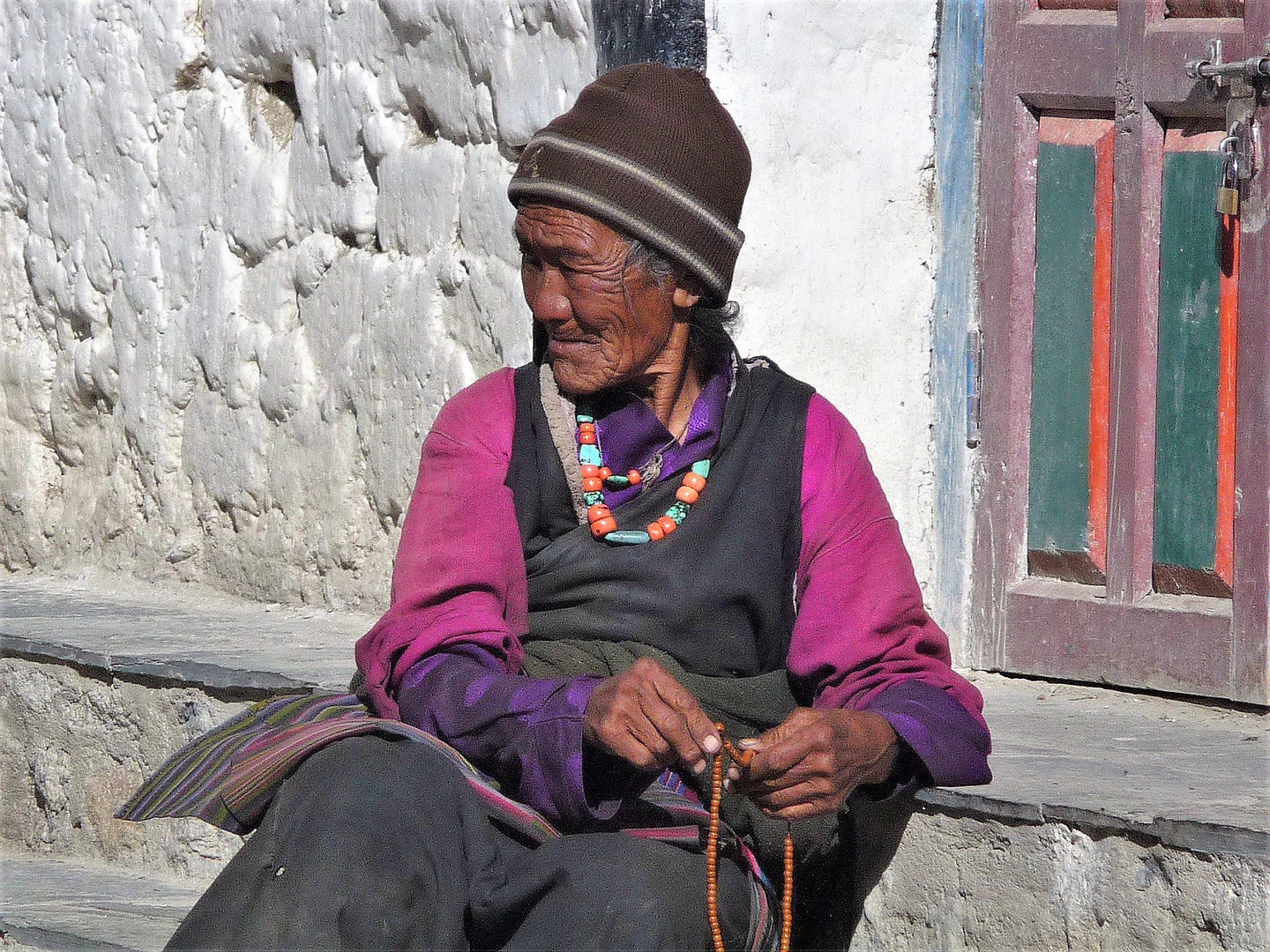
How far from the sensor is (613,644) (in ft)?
7.67

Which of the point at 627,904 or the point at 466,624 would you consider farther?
the point at 466,624

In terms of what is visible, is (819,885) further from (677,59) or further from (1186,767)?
(677,59)

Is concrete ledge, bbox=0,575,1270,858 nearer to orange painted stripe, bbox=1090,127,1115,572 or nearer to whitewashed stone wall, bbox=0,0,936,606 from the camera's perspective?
whitewashed stone wall, bbox=0,0,936,606

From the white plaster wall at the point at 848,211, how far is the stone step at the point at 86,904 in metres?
1.56

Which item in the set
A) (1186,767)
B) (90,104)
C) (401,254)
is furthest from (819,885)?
(90,104)

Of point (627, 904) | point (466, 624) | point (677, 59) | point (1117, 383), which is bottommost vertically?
point (627, 904)

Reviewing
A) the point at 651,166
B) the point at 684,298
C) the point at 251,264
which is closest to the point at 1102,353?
the point at 684,298

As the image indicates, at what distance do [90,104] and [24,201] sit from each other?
16.8 inches

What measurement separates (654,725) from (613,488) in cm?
52

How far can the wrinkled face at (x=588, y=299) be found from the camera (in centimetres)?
231

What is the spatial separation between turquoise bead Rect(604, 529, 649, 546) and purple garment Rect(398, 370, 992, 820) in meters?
0.04

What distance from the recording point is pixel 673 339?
96.9 inches

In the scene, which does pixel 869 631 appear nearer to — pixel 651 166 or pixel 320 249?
pixel 651 166

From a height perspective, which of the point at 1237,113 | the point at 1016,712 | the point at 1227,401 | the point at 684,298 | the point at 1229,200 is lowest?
the point at 1016,712
